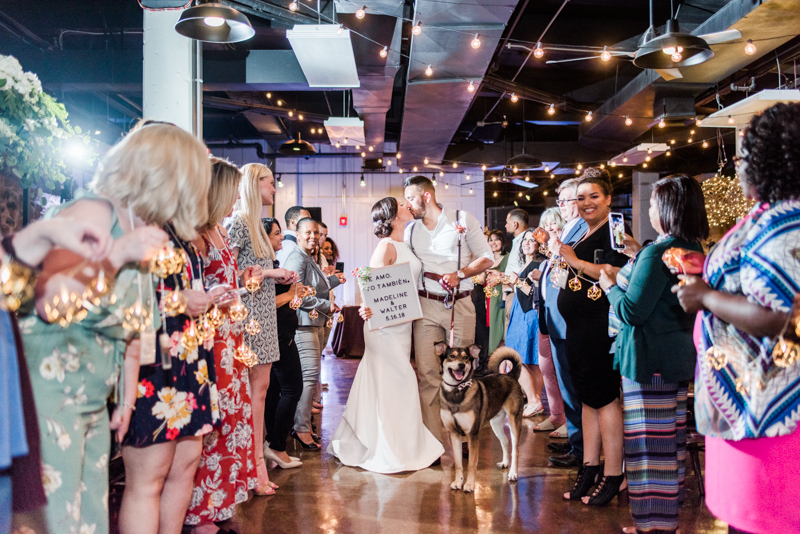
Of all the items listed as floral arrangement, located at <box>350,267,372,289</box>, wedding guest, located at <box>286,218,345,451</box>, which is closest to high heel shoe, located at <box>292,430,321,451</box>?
wedding guest, located at <box>286,218,345,451</box>

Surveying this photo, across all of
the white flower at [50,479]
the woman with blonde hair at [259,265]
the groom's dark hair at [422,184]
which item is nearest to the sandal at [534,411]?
the groom's dark hair at [422,184]

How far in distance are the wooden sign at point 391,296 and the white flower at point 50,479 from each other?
2444mm

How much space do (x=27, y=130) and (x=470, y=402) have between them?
2722mm

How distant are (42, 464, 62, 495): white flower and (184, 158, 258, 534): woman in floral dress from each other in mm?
921

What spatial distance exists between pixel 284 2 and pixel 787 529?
561 cm

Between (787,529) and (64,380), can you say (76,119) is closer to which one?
(64,380)

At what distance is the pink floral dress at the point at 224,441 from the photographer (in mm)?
2182

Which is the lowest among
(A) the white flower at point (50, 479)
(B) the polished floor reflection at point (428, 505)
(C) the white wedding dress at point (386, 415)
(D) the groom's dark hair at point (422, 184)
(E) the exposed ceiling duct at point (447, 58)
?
(B) the polished floor reflection at point (428, 505)

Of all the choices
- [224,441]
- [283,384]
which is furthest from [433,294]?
[224,441]

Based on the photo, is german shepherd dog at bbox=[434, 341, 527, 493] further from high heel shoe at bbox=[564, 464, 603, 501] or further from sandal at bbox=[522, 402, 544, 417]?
sandal at bbox=[522, 402, 544, 417]

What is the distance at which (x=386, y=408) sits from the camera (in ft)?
11.9

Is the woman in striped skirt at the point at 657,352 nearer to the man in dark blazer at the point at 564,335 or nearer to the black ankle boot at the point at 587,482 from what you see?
the black ankle boot at the point at 587,482

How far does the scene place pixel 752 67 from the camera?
6.17 metres

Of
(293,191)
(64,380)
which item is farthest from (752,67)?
(293,191)
